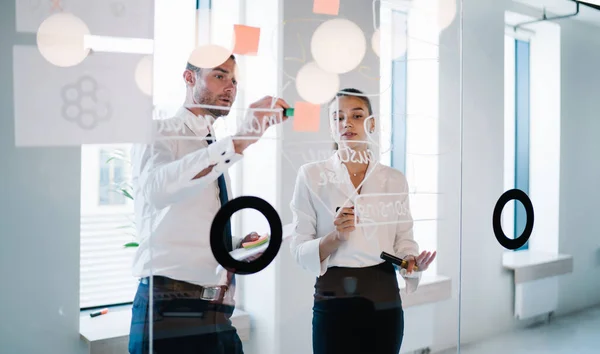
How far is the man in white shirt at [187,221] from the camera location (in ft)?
4.02

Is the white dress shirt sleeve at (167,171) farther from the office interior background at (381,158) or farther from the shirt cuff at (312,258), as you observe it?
the shirt cuff at (312,258)

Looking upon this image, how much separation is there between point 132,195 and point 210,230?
21 cm

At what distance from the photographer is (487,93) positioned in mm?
1962

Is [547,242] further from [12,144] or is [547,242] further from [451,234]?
[12,144]

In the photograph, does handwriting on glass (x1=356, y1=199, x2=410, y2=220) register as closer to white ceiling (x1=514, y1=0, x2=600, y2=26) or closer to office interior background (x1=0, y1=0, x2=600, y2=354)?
office interior background (x1=0, y1=0, x2=600, y2=354)

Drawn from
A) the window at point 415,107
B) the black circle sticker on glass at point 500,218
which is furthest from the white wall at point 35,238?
the black circle sticker on glass at point 500,218

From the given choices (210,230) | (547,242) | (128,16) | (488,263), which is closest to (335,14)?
(128,16)

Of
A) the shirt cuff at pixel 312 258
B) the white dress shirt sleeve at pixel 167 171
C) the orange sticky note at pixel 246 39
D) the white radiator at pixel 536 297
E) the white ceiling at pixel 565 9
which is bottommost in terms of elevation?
the white radiator at pixel 536 297

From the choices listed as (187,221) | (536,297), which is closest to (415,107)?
(187,221)


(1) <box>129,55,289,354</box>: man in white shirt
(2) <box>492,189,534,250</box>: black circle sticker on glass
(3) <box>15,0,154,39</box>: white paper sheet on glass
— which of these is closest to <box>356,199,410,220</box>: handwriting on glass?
(1) <box>129,55,289,354</box>: man in white shirt

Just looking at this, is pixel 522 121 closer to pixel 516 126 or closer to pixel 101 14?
pixel 516 126

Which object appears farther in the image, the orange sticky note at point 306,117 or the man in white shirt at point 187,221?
the orange sticky note at point 306,117

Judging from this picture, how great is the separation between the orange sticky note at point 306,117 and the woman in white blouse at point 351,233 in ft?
0.20

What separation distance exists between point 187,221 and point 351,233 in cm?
51
